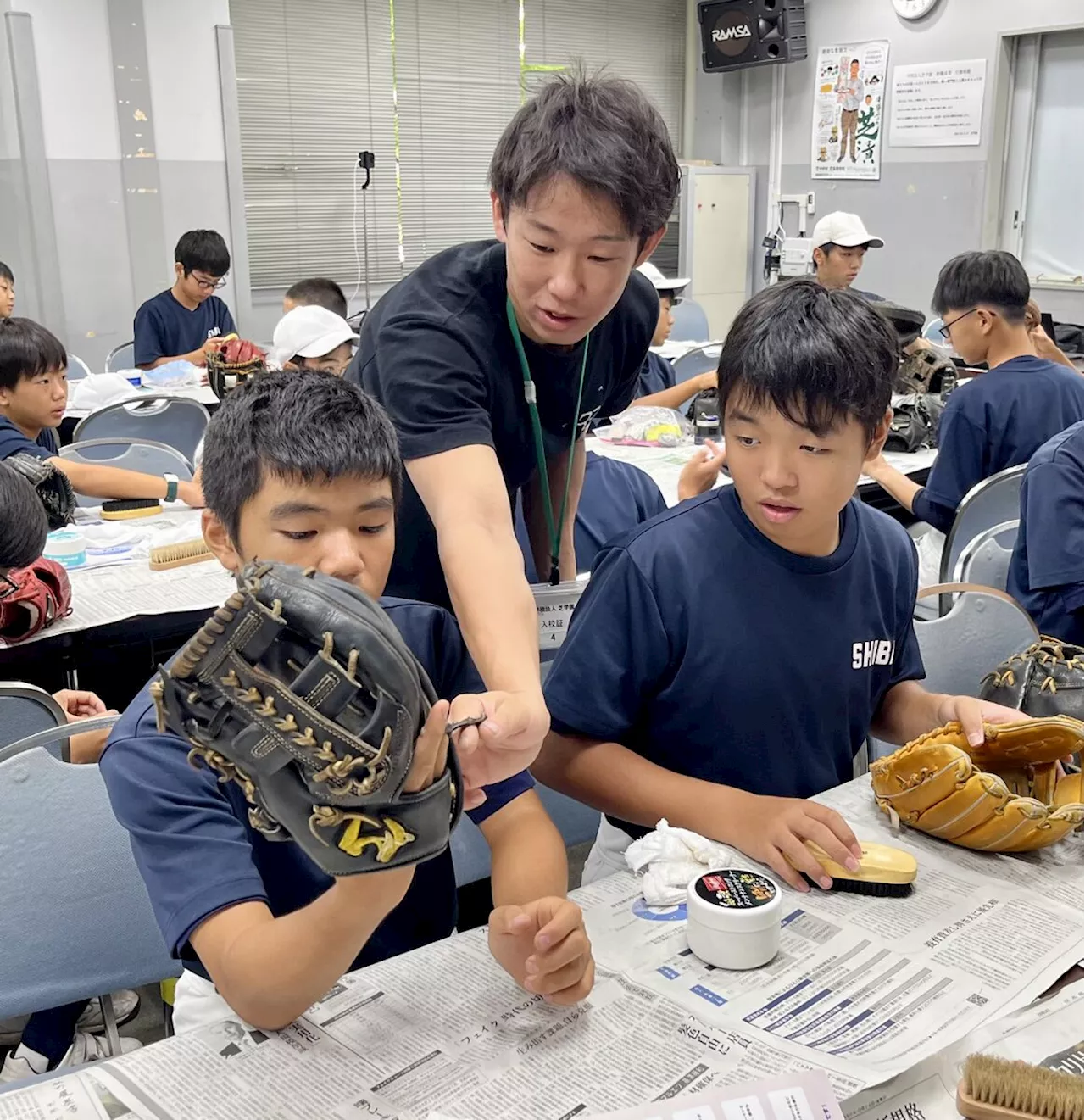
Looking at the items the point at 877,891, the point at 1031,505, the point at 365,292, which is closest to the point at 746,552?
the point at 877,891

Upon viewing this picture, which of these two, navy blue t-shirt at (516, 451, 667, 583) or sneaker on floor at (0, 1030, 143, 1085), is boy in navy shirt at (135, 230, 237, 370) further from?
sneaker on floor at (0, 1030, 143, 1085)

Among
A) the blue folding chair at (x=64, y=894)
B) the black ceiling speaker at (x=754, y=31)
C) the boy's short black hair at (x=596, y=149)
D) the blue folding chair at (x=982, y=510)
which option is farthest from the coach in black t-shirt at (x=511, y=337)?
the black ceiling speaker at (x=754, y=31)

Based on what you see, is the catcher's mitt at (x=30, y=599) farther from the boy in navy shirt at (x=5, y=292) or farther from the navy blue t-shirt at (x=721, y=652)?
the boy in navy shirt at (x=5, y=292)

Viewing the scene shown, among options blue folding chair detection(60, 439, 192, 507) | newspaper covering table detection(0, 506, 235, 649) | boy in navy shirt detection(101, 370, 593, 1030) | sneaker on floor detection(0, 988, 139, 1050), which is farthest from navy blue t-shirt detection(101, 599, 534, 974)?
blue folding chair detection(60, 439, 192, 507)

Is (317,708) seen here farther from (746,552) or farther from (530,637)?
(746,552)

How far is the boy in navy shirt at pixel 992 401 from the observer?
10.3ft

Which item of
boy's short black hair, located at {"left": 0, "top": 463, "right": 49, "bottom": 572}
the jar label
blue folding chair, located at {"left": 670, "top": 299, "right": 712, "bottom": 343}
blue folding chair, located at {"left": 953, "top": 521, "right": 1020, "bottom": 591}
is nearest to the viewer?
the jar label

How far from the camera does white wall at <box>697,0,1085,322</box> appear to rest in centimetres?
741

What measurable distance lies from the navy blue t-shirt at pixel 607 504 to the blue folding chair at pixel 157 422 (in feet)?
6.77

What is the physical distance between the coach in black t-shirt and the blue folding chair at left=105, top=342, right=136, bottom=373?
4933 mm

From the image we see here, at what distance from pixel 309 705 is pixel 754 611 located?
850 mm

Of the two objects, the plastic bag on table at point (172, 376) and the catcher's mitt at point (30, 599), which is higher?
the plastic bag on table at point (172, 376)

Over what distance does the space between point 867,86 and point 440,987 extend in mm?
8481

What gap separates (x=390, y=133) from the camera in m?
7.79
